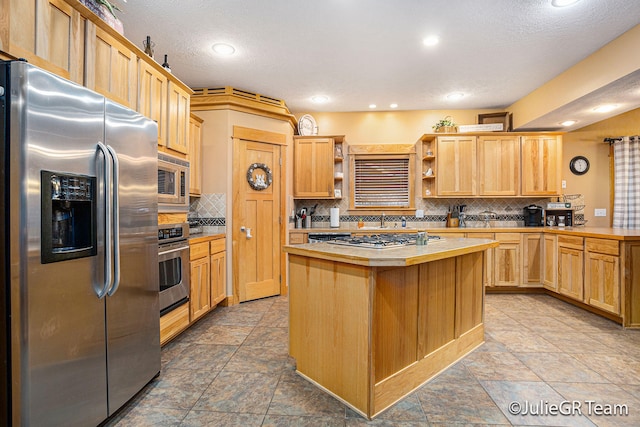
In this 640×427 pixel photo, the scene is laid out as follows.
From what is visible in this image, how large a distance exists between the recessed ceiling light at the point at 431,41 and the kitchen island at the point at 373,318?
6.42 ft

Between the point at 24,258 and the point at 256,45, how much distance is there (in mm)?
2573

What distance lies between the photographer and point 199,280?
3.04 m

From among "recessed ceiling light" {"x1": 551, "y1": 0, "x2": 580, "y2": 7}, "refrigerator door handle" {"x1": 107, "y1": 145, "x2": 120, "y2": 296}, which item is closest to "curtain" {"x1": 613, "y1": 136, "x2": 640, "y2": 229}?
"recessed ceiling light" {"x1": 551, "y1": 0, "x2": 580, "y2": 7}

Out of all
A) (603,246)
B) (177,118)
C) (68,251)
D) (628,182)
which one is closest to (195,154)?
(177,118)

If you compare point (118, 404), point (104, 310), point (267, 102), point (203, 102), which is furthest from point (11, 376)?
point (267, 102)

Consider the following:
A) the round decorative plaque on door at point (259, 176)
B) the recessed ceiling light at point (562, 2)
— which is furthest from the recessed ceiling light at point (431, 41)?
the round decorative plaque on door at point (259, 176)

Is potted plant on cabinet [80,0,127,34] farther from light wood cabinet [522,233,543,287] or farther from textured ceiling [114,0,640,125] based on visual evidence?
light wood cabinet [522,233,543,287]

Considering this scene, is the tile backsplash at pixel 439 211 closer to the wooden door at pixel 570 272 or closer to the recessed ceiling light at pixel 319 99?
the wooden door at pixel 570 272

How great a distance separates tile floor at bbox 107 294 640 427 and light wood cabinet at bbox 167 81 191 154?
5.97 ft

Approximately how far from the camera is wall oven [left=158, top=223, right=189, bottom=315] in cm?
239

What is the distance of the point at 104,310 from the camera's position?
1.57 meters

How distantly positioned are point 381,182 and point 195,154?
112 inches

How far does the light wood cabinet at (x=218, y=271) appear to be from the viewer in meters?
3.37

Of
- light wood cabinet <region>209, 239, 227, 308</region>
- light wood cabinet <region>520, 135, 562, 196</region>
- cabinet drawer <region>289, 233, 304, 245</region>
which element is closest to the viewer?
light wood cabinet <region>209, 239, 227, 308</region>
